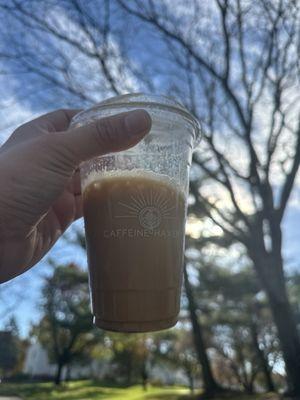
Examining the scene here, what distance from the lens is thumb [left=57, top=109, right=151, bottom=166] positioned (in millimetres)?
1060

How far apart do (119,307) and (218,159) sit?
5.29 metres

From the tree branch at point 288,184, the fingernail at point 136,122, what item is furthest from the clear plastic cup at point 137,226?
the tree branch at point 288,184

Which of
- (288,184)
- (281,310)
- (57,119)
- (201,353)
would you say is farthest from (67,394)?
(57,119)

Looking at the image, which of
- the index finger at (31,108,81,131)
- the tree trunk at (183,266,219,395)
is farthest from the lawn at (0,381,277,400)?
the index finger at (31,108,81,131)

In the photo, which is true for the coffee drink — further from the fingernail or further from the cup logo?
the fingernail

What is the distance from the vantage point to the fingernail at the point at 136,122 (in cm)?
106

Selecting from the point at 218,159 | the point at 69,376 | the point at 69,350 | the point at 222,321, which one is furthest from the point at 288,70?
the point at 69,350

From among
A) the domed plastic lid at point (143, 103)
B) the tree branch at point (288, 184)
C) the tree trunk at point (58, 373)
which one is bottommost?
the tree trunk at point (58, 373)

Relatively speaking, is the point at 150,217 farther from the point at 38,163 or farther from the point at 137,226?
the point at 38,163

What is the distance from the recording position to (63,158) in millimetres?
1121

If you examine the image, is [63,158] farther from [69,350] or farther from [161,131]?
[69,350]

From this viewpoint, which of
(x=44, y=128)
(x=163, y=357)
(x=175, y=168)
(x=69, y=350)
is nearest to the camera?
(x=175, y=168)

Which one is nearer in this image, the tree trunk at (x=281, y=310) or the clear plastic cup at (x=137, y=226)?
the clear plastic cup at (x=137, y=226)

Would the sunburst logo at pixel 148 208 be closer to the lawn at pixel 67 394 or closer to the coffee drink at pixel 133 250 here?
the coffee drink at pixel 133 250
